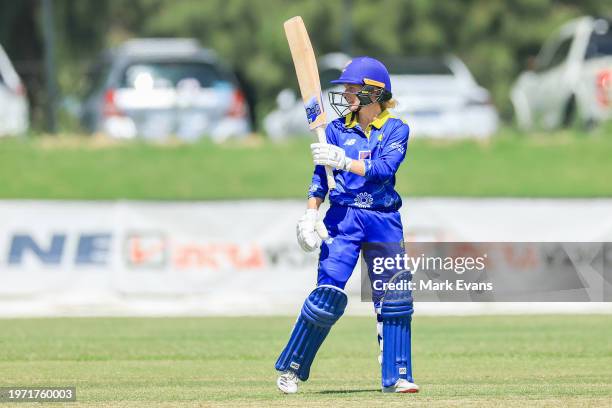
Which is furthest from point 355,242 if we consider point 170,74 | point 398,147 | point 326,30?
point 326,30

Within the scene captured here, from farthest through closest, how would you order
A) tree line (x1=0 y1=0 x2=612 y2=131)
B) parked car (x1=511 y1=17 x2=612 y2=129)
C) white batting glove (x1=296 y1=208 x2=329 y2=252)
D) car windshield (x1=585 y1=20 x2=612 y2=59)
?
tree line (x1=0 y1=0 x2=612 y2=131) → car windshield (x1=585 y1=20 x2=612 y2=59) → parked car (x1=511 y1=17 x2=612 y2=129) → white batting glove (x1=296 y1=208 x2=329 y2=252)

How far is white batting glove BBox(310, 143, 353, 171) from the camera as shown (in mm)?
7836

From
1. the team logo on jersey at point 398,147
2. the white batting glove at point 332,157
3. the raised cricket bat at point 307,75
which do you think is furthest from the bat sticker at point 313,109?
the team logo on jersey at point 398,147

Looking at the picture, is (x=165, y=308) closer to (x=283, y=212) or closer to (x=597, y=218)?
(x=283, y=212)

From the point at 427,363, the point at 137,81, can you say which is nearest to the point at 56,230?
the point at 137,81

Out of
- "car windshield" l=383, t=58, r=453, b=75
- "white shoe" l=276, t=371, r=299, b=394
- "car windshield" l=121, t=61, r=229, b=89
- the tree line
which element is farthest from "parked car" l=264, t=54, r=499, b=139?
"white shoe" l=276, t=371, r=299, b=394

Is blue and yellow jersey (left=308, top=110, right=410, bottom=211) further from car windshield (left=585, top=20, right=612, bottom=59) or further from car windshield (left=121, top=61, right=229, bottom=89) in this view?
car windshield (left=121, top=61, right=229, bottom=89)

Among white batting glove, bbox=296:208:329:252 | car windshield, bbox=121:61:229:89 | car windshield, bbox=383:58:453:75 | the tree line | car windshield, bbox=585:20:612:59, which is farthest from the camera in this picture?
the tree line

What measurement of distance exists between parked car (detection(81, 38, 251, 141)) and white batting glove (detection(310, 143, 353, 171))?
12.4 m

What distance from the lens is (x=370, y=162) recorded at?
791 cm

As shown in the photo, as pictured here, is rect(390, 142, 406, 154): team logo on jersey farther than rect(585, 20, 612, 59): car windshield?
No

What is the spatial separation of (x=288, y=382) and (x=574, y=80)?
12765 millimetres

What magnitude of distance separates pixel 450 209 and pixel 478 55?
17.6m

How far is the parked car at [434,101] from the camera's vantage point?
20203mm
